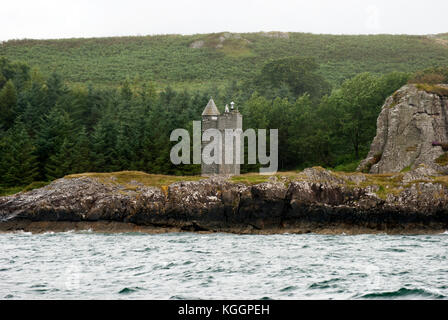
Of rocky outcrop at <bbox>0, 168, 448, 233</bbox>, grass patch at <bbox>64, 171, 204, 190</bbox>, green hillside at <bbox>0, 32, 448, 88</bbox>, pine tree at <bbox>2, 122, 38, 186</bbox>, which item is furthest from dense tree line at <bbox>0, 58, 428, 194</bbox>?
green hillside at <bbox>0, 32, 448, 88</bbox>

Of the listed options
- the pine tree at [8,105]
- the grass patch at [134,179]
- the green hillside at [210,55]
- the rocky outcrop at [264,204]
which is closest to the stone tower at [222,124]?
the grass patch at [134,179]

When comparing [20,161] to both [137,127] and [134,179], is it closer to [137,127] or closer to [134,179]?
[137,127]

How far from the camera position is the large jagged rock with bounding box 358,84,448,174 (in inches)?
2143

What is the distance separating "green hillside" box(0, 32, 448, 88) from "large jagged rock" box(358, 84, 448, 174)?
191 feet

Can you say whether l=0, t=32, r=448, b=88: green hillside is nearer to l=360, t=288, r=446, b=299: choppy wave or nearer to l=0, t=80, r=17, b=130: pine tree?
l=0, t=80, r=17, b=130: pine tree

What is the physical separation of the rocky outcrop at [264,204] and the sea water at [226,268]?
432cm

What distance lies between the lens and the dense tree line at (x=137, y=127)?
63.9 meters

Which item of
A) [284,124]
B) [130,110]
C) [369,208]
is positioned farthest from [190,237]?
[130,110]

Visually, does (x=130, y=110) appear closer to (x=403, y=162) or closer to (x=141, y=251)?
(x=403, y=162)

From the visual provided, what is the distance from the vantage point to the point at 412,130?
55.3 meters

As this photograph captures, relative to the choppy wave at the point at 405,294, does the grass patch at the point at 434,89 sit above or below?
above

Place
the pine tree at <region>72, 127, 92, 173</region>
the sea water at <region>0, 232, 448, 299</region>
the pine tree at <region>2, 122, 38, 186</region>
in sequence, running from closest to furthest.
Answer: the sea water at <region>0, 232, 448, 299</region> < the pine tree at <region>2, 122, 38, 186</region> < the pine tree at <region>72, 127, 92, 173</region>

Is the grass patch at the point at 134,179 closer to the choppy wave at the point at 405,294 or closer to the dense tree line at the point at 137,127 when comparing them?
the dense tree line at the point at 137,127

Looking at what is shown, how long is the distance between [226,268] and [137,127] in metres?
48.7
